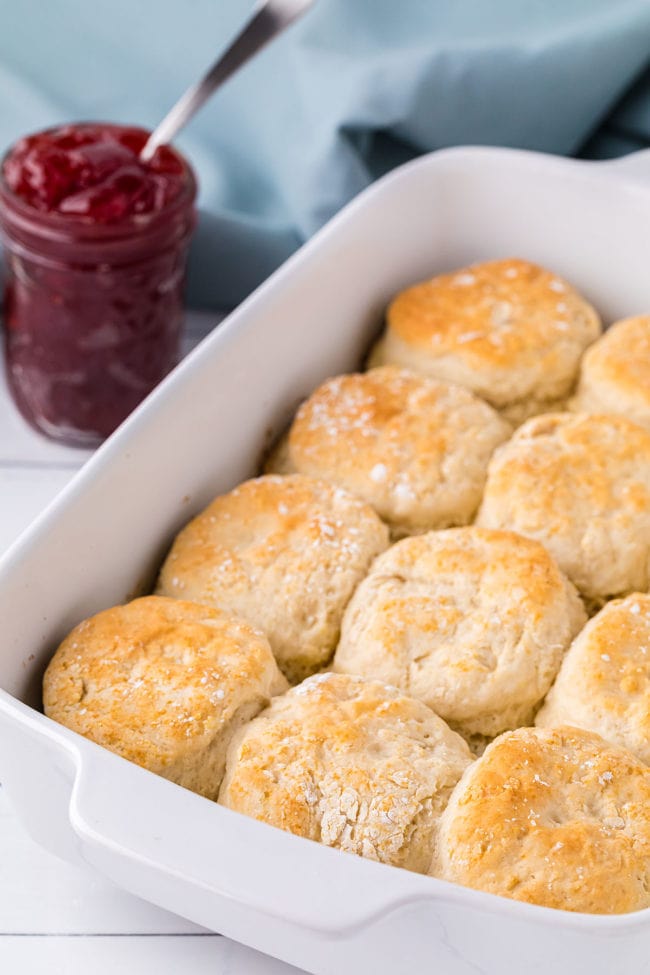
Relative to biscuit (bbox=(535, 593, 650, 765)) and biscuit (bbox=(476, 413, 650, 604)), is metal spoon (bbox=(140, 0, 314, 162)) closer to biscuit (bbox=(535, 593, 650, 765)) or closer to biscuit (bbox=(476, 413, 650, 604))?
biscuit (bbox=(476, 413, 650, 604))

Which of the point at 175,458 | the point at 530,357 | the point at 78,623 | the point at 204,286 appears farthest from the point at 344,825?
the point at 204,286

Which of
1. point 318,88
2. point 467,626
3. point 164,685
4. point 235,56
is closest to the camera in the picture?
point 164,685

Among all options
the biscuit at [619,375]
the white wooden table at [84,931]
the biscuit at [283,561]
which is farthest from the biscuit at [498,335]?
the white wooden table at [84,931]

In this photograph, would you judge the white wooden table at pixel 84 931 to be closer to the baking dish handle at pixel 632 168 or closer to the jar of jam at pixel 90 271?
the jar of jam at pixel 90 271

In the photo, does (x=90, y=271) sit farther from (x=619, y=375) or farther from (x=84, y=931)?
(x=84, y=931)

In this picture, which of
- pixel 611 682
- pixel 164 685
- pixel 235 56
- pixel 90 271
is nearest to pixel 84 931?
pixel 164 685

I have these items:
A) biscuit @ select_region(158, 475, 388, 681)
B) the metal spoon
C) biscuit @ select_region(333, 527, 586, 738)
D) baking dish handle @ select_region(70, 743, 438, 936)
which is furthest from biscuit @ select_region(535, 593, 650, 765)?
the metal spoon
